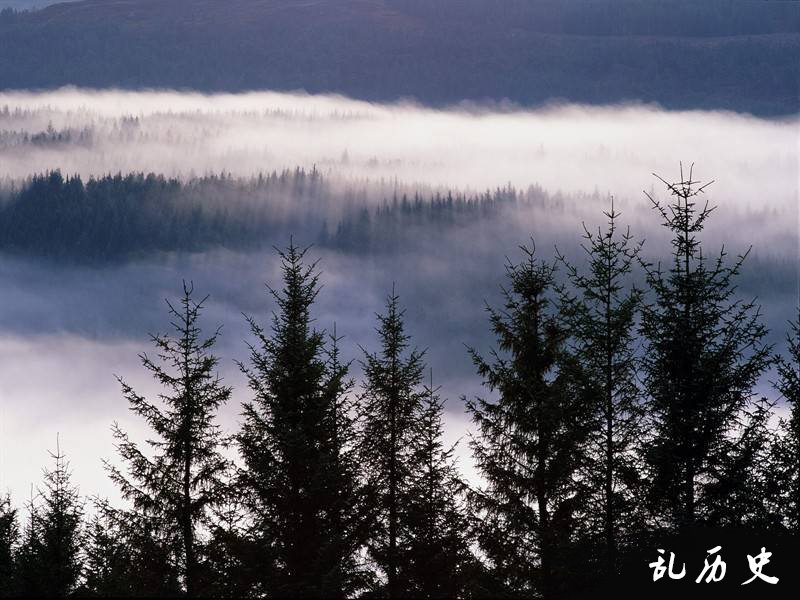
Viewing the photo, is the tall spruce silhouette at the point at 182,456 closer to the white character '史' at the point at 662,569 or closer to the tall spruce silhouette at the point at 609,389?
the tall spruce silhouette at the point at 609,389

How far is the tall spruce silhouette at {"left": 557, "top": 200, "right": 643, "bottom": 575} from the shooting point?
111 ft

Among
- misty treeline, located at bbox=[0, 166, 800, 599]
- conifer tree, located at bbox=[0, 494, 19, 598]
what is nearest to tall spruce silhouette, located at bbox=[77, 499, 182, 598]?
misty treeline, located at bbox=[0, 166, 800, 599]

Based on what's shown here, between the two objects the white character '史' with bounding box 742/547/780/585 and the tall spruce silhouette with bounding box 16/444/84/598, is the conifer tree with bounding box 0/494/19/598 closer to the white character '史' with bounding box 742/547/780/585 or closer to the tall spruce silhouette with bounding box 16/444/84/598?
the tall spruce silhouette with bounding box 16/444/84/598

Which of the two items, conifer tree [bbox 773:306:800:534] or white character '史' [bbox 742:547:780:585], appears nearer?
white character '史' [bbox 742:547:780:585]

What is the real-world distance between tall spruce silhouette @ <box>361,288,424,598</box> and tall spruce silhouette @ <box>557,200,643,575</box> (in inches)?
259

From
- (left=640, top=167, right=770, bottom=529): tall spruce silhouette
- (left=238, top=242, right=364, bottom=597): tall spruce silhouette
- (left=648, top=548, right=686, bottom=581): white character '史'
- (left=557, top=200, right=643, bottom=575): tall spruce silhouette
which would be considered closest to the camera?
(left=648, top=548, right=686, bottom=581): white character '史'

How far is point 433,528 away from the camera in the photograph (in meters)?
37.3

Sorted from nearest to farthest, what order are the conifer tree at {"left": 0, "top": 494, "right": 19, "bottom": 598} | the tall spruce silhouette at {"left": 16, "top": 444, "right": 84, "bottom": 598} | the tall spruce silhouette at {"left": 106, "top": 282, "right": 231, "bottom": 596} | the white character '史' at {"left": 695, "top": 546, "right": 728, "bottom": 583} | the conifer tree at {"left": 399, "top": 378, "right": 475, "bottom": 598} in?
1. the white character '史' at {"left": 695, "top": 546, "right": 728, "bottom": 583}
2. the tall spruce silhouette at {"left": 106, "top": 282, "right": 231, "bottom": 596}
3. the conifer tree at {"left": 399, "top": 378, "right": 475, "bottom": 598}
4. the tall spruce silhouette at {"left": 16, "top": 444, "right": 84, "bottom": 598}
5. the conifer tree at {"left": 0, "top": 494, "right": 19, "bottom": 598}

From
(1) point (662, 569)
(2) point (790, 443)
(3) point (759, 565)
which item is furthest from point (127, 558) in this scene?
(2) point (790, 443)

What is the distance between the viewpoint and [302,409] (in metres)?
34.3

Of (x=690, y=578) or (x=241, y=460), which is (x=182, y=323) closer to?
(x=241, y=460)

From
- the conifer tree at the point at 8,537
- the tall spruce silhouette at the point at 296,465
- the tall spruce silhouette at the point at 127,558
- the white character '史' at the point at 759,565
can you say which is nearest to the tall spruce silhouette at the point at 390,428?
the tall spruce silhouette at the point at 296,465

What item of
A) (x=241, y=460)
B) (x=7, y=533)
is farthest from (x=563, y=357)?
(x=7, y=533)

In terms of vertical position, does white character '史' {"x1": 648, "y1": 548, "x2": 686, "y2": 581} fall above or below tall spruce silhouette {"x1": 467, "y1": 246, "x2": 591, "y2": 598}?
below
